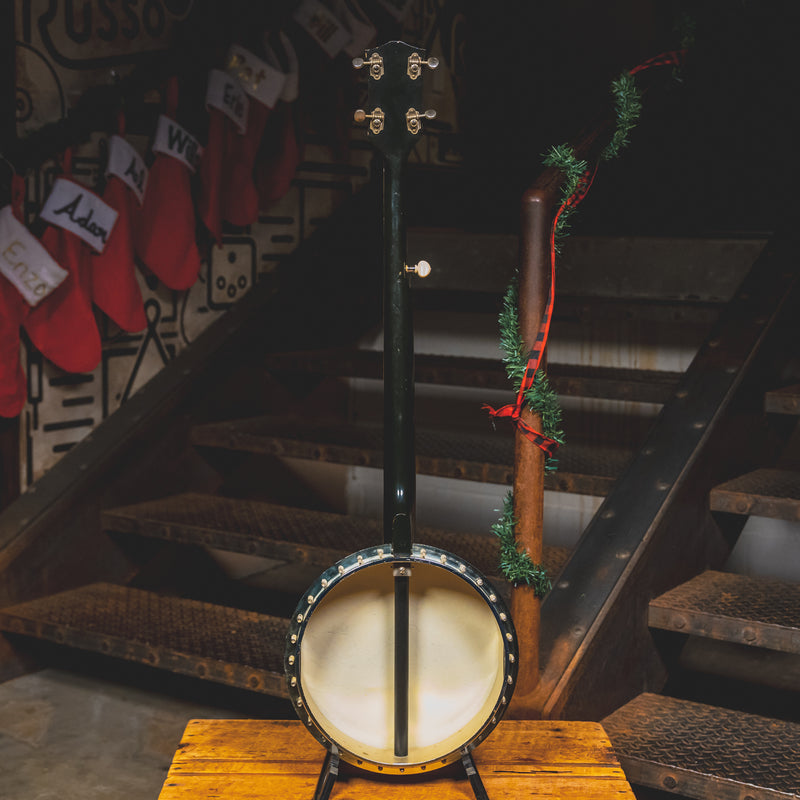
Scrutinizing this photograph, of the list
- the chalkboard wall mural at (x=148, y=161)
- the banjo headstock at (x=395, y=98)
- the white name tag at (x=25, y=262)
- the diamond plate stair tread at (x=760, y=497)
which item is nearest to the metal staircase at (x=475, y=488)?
the diamond plate stair tread at (x=760, y=497)

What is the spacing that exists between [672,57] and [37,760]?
2060mm

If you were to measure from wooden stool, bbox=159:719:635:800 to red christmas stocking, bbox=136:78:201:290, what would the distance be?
1.78 metres

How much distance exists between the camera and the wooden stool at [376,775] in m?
1.55

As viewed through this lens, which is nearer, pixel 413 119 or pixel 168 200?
pixel 413 119

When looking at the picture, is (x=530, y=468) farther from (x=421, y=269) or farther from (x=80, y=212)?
(x=80, y=212)

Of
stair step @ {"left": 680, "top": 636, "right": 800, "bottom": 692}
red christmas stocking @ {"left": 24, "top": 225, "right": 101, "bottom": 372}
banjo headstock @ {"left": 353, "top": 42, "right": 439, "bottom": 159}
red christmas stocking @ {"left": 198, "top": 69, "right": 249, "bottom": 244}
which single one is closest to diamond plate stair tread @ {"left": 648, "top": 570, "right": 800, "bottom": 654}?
stair step @ {"left": 680, "top": 636, "right": 800, "bottom": 692}

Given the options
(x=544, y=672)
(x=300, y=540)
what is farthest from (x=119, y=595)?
(x=544, y=672)

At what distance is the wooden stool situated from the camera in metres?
1.55

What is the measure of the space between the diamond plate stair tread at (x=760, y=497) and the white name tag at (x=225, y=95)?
1912mm

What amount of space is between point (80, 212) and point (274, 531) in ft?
3.40

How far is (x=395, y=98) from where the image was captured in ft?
5.03

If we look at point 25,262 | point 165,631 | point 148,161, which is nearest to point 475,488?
point 165,631

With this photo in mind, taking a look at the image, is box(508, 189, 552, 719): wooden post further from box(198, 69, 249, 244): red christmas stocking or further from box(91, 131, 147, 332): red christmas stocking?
box(198, 69, 249, 244): red christmas stocking

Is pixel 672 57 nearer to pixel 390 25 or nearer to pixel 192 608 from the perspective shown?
pixel 192 608
